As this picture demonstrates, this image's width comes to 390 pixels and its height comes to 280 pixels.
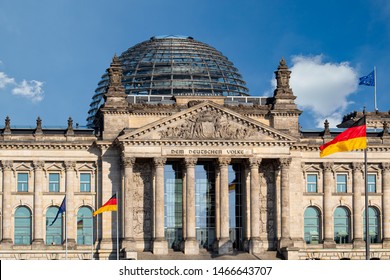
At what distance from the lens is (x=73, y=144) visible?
113250 mm

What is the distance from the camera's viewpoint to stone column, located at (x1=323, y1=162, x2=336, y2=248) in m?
117

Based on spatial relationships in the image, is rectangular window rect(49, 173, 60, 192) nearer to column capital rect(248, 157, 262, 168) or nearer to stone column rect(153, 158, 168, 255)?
stone column rect(153, 158, 168, 255)

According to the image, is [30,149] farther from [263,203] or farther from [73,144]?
[263,203]

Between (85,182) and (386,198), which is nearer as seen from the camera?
(85,182)

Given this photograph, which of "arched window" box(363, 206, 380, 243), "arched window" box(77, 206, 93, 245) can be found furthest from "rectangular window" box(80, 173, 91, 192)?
"arched window" box(363, 206, 380, 243)

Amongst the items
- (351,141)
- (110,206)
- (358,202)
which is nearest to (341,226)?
(358,202)

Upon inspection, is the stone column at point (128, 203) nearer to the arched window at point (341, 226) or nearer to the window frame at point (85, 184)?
the window frame at point (85, 184)

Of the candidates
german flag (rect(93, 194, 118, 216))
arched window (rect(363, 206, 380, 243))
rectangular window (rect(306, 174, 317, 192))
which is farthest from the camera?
arched window (rect(363, 206, 380, 243))

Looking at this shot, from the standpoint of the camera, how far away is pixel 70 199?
11319 centimetres

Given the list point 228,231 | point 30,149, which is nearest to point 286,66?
point 228,231

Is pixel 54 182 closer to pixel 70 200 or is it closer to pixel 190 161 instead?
pixel 70 200

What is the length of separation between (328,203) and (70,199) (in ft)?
91.1

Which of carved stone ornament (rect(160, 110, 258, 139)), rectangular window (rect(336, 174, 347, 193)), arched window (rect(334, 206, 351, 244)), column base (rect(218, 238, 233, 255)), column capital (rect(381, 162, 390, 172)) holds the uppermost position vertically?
carved stone ornament (rect(160, 110, 258, 139))

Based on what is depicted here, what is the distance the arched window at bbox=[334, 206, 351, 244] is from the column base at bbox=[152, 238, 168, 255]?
2018 cm
